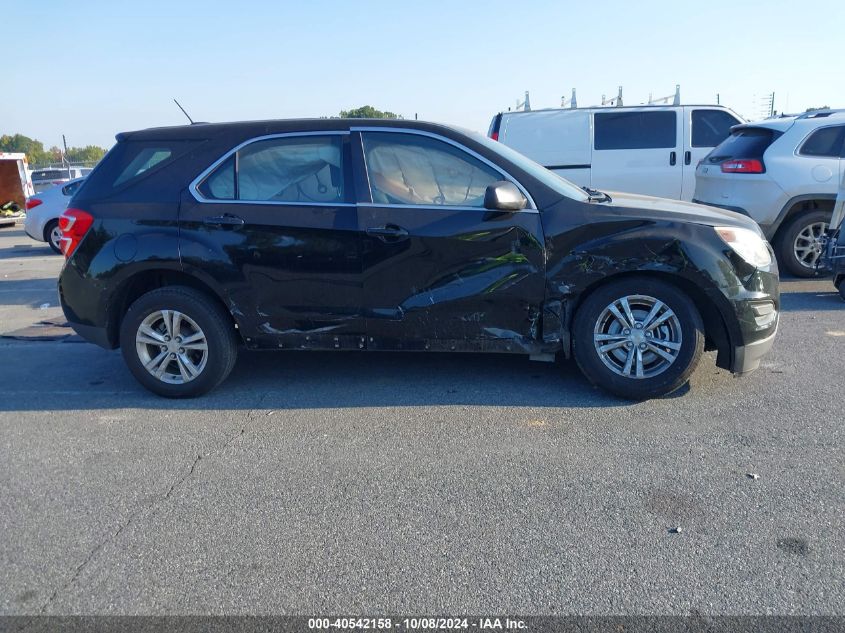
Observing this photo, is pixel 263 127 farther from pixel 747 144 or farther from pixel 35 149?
pixel 35 149

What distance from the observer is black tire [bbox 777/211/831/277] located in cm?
848

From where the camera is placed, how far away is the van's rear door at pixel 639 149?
10820mm

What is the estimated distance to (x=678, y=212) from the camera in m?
4.74

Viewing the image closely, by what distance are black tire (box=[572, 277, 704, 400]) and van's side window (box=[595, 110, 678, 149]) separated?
268 inches

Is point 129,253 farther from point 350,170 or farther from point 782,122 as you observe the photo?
point 782,122

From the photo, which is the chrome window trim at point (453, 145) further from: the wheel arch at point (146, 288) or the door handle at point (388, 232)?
the wheel arch at point (146, 288)

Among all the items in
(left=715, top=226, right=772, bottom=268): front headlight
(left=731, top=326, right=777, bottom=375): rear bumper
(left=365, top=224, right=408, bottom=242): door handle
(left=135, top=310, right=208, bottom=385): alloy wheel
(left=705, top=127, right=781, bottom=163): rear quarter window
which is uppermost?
(left=705, top=127, right=781, bottom=163): rear quarter window

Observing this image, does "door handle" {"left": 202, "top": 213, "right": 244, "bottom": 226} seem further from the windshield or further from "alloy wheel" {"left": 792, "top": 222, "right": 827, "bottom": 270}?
"alloy wheel" {"left": 792, "top": 222, "right": 827, "bottom": 270}

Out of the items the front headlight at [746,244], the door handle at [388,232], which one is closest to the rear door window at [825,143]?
the front headlight at [746,244]

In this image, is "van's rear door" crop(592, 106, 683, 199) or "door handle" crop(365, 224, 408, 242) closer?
"door handle" crop(365, 224, 408, 242)

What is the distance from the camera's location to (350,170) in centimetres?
487

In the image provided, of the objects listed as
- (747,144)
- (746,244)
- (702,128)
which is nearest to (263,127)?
(746,244)

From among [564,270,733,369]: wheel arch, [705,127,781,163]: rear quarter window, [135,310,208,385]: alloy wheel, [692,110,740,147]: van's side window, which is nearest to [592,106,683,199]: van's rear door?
[692,110,740,147]: van's side window

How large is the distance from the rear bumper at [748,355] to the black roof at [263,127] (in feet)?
7.86
